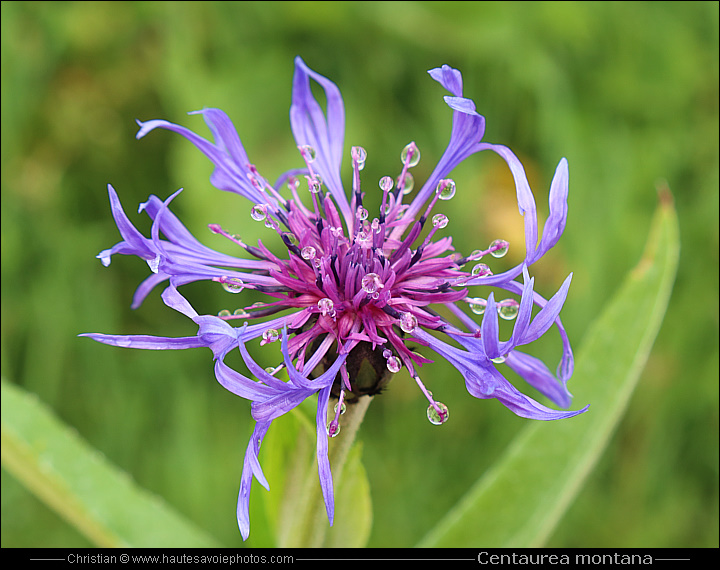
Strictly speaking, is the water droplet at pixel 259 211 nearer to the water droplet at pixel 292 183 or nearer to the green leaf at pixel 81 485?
the water droplet at pixel 292 183

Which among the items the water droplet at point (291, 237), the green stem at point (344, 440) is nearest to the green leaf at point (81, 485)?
the green stem at point (344, 440)

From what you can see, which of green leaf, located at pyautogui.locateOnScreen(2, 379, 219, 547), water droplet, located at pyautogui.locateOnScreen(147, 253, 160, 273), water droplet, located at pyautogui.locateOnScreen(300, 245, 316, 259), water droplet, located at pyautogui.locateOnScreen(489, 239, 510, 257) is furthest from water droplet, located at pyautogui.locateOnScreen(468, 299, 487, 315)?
green leaf, located at pyautogui.locateOnScreen(2, 379, 219, 547)

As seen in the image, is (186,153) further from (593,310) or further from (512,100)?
(593,310)

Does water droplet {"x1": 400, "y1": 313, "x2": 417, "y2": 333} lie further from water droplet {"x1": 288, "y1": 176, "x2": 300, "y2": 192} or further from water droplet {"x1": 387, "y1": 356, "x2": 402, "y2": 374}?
water droplet {"x1": 288, "y1": 176, "x2": 300, "y2": 192}

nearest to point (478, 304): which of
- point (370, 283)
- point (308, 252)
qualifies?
point (370, 283)

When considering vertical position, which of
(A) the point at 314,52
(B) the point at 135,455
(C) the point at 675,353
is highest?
(A) the point at 314,52

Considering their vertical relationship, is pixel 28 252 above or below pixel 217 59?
below

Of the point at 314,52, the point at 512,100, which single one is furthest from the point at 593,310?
the point at 314,52
